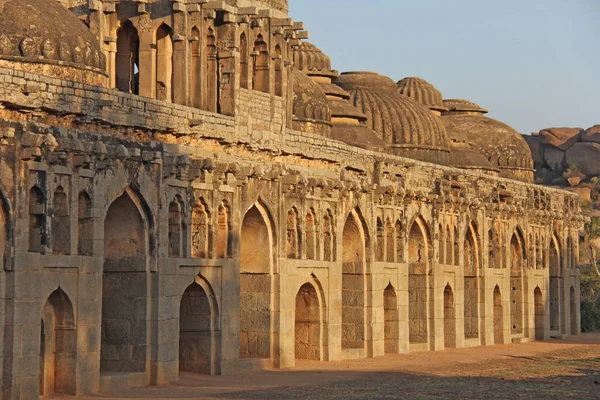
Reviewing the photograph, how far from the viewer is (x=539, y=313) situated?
4362 centimetres

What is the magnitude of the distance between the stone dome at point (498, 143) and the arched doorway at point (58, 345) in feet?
92.5

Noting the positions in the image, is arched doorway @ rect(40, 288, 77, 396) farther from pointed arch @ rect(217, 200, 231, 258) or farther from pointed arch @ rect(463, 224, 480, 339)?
pointed arch @ rect(463, 224, 480, 339)

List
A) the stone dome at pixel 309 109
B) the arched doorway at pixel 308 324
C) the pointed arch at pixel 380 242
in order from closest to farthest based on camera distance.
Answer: the arched doorway at pixel 308 324 < the pointed arch at pixel 380 242 < the stone dome at pixel 309 109

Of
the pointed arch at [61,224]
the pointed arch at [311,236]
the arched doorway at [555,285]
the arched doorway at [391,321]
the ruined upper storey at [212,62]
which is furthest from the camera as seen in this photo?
the arched doorway at [555,285]

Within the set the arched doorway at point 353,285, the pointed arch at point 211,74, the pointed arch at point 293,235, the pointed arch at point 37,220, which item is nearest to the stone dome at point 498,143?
the arched doorway at point 353,285

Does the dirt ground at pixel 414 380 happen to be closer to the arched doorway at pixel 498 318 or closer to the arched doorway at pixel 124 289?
the arched doorway at pixel 124 289

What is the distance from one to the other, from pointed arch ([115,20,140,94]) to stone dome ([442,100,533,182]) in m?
20.4

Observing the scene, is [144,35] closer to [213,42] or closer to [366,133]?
[213,42]

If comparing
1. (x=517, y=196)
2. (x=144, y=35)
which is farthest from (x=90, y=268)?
(x=517, y=196)

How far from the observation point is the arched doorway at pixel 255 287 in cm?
2791

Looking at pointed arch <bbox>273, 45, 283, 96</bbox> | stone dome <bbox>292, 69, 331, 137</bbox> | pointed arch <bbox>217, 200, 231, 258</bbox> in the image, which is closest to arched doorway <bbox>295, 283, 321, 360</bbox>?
pointed arch <bbox>217, 200, 231, 258</bbox>

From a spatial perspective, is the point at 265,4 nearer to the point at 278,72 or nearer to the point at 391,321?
the point at 278,72

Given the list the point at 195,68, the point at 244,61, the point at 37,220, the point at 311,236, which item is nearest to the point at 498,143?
the point at 311,236

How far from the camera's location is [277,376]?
86.1ft
